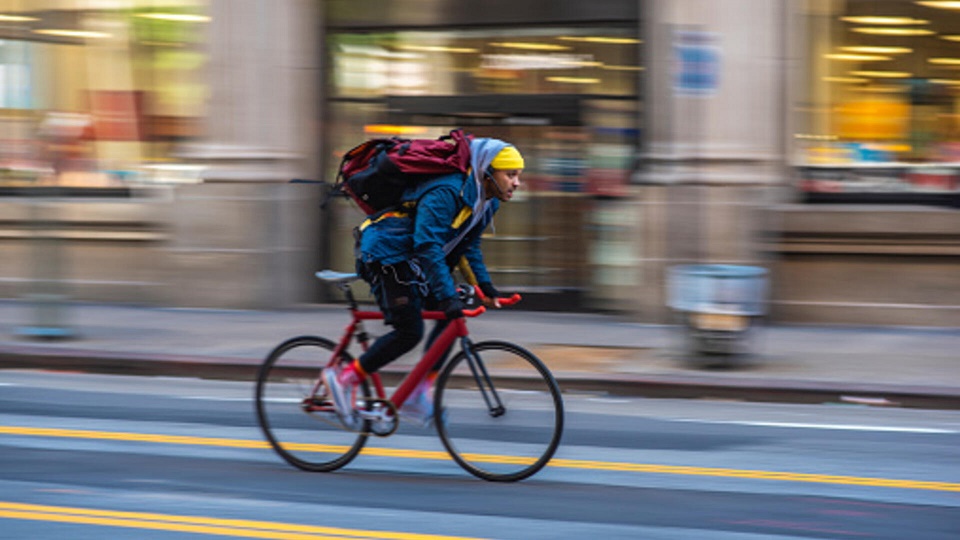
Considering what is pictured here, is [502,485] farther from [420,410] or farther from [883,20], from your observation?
[883,20]

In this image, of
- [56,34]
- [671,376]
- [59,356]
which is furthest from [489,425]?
[56,34]

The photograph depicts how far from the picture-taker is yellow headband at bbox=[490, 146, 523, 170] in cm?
559

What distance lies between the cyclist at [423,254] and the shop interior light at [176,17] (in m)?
7.95

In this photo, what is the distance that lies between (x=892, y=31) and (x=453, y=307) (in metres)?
8.07

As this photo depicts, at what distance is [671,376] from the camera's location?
8.95 m

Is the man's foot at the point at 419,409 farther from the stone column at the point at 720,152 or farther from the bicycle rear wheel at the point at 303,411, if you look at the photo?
the stone column at the point at 720,152

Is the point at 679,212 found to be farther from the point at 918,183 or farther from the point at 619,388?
the point at 619,388

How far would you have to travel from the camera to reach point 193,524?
500 centimetres

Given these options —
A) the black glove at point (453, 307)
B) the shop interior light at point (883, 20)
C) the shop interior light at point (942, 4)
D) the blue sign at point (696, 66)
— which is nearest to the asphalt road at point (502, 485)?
the black glove at point (453, 307)

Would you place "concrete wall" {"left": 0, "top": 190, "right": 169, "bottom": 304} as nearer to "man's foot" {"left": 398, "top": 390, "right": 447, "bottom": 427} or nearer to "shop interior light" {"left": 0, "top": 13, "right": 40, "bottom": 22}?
"shop interior light" {"left": 0, "top": 13, "right": 40, "bottom": 22}

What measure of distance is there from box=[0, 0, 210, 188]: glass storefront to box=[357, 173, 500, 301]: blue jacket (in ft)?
26.5

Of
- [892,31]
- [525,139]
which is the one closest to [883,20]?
[892,31]

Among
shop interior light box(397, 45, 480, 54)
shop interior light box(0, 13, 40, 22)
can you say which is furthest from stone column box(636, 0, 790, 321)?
shop interior light box(0, 13, 40, 22)

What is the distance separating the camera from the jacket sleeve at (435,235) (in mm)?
5492
